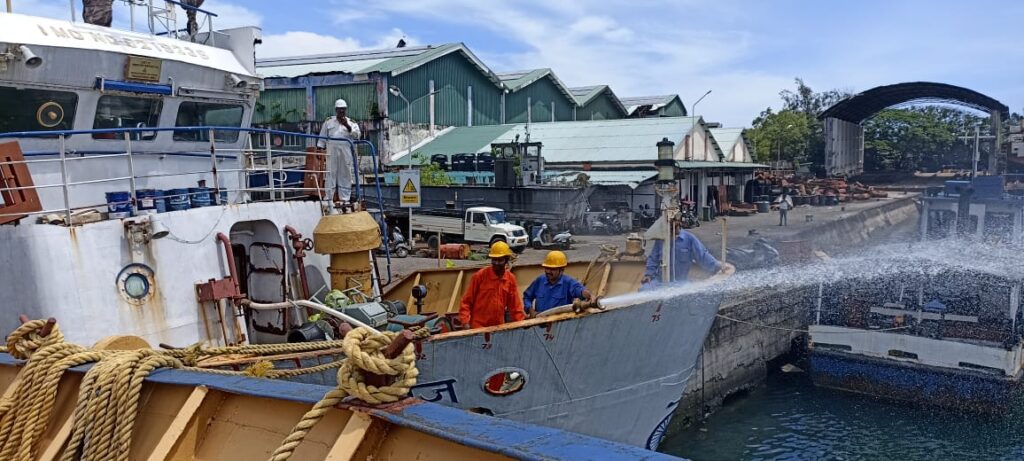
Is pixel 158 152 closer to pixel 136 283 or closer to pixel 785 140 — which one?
pixel 136 283

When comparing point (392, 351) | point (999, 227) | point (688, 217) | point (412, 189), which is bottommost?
point (688, 217)

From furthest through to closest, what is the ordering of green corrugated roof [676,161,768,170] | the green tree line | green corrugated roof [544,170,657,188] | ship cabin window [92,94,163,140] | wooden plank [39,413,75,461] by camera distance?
the green tree line < green corrugated roof [676,161,768,170] < green corrugated roof [544,170,657,188] < ship cabin window [92,94,163,140] < wooden plank [39,413,75,461]

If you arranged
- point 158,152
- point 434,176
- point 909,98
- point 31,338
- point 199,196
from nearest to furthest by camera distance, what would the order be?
point 31,338, point 199,196, point 158,152, point 434,176, point 909,98

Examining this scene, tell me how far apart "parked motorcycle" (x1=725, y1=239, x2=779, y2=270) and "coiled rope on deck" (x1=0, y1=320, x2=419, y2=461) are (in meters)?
15.5

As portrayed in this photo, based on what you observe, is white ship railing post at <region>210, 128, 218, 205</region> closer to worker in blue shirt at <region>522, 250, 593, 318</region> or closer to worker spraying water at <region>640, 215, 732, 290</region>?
worker in blue shirt at <region>522, 250, 593, 318</region>

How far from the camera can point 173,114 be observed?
355 inches

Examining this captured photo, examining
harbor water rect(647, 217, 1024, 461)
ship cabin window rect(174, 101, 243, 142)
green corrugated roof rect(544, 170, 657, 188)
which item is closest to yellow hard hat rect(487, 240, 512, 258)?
ship cabin window rect(174, 101, 243, 142)

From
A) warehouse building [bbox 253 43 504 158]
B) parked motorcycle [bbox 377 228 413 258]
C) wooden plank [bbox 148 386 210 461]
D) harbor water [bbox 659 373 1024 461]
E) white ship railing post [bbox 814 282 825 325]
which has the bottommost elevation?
harbor water [bbox 659 373 1024 461]

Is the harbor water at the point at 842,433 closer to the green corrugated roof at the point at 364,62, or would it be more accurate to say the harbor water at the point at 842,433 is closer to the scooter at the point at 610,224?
the scooter at the point at 610,224

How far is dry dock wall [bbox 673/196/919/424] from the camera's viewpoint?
1546cm

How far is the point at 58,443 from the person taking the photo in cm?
396

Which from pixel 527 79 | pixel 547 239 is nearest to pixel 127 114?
pixel 547 239

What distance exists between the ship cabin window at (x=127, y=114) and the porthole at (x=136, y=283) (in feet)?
7.35

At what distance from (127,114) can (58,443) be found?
560 cm
